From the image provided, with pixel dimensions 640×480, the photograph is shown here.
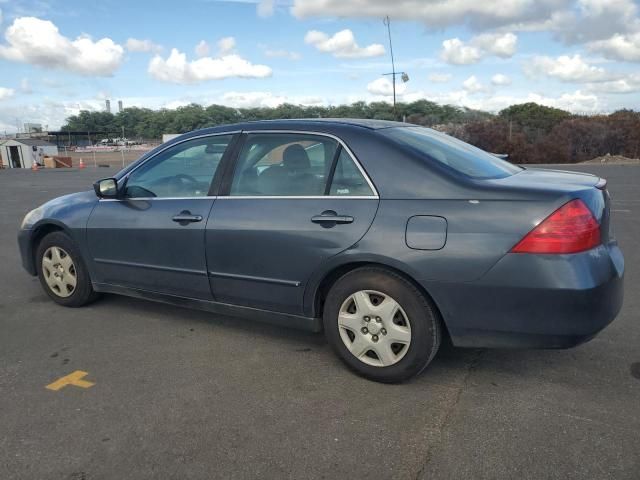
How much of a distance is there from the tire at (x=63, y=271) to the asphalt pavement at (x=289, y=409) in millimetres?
411

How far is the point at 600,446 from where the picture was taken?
2.58m

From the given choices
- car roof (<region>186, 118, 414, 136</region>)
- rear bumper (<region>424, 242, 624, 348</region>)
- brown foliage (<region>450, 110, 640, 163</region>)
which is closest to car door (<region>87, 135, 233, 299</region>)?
car roof (<region>186, 118, 414, 136</region>)

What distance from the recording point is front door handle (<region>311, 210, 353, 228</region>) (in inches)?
128

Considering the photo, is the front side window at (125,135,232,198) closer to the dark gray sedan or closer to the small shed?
the dark gray sedan

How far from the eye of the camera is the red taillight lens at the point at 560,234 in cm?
279

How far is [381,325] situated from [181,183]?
1901 millimetres

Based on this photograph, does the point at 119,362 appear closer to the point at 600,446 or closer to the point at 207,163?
the point at 207,163

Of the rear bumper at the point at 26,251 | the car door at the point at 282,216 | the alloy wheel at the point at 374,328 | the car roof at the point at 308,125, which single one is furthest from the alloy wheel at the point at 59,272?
the alloy wheel at the point at 374,328

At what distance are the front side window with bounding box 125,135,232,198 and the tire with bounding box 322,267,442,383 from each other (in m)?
1.35

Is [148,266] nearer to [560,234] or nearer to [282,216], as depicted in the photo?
[282,216]

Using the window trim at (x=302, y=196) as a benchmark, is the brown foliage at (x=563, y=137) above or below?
below

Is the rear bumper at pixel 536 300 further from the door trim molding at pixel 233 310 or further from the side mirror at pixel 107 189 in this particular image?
the side mirror at pixel 107 189

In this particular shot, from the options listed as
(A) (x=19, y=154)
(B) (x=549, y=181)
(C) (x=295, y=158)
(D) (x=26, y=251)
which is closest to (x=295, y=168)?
(C) (x=295, y=158)

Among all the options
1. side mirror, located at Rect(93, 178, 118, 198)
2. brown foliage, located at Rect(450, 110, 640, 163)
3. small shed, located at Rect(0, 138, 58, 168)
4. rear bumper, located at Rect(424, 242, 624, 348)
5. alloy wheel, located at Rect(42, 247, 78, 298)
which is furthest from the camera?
small shed, located at Rect(0, 138, 58, 168)
